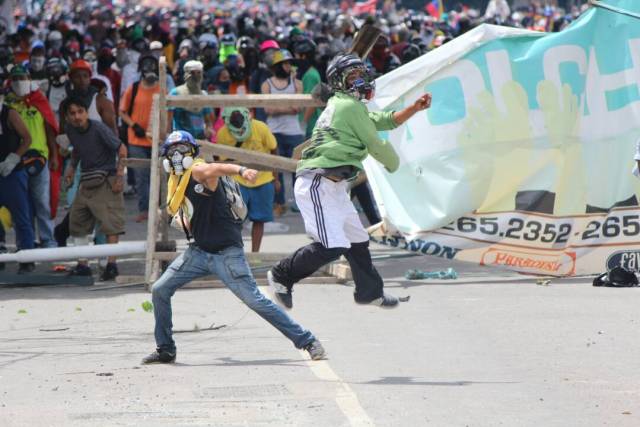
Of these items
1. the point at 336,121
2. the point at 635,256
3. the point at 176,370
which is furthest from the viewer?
the point at 635,256

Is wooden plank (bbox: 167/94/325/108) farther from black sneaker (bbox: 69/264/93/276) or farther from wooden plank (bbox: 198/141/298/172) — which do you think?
black sneaker (bbox: 69/264/93/276)

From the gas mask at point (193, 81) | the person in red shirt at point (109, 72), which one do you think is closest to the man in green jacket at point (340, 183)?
the gas mask at point (193, 81)

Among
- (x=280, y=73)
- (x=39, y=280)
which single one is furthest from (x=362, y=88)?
(x=280, y=73)

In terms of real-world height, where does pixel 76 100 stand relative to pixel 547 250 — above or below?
above

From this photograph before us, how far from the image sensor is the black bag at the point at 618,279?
1263 cm

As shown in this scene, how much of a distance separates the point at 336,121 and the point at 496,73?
396 cm

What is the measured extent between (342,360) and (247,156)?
4.36m

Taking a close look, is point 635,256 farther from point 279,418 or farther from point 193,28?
point 193,28

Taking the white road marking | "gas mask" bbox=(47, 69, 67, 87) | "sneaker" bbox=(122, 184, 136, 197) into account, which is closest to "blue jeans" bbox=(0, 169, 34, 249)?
"gas mask" bbox=(47, 69, 67, 87)

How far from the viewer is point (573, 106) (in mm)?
13305

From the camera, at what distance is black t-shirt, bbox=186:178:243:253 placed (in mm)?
9219

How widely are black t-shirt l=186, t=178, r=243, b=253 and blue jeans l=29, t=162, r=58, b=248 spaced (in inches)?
237

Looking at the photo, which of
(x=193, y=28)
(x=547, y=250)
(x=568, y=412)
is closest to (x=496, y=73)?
(x=547, y=250)

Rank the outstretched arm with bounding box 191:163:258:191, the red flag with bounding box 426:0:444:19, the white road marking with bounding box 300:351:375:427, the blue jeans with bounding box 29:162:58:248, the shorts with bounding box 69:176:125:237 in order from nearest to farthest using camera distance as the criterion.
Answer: the white road marking with bounding box 300:351:375:427 → the outstretched arm with bounding box 191:163:258:191 → the shorts with bounding box 69:176:125:237 → the blue jeans with bounding box 29:162:58:248 → the red flag with bounding box 426:0:444:19
